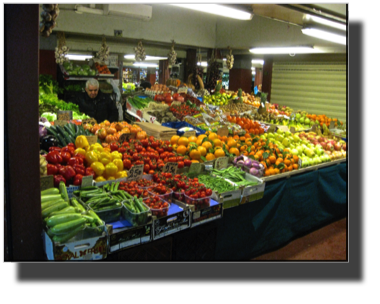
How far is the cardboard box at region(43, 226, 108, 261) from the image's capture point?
2.39 metres

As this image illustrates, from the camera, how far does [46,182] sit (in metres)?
3.00

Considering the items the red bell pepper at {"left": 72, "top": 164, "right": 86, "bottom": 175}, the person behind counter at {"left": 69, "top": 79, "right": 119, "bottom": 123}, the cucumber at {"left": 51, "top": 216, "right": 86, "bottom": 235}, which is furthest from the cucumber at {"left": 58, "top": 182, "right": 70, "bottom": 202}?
the person behind counter at {"left": 69, "top": 79, "right": 119, "bottom": 123}

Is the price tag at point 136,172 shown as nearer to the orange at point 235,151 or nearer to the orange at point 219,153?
the orange at point 219,153

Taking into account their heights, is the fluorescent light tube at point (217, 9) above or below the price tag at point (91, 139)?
above

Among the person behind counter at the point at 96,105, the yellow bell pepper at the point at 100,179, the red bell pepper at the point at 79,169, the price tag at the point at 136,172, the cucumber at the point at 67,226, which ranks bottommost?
the cucumber at the point at 67,226

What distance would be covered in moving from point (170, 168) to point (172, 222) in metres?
0.88

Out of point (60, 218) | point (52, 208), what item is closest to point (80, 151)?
point (52, 208)

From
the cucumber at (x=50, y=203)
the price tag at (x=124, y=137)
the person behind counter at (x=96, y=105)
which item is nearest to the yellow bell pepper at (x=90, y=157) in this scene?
the cucumber at (x=50, y=203)

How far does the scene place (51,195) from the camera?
287 cm

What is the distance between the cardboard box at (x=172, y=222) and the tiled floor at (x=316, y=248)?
1745 millimetres

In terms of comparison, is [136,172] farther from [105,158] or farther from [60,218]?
[60,218]

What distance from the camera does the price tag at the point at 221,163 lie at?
4.40 metres

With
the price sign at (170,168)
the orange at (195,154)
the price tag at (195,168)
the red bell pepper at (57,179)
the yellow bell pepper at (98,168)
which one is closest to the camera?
the red bell pepper at (57,179)

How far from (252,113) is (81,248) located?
6.53 metres
